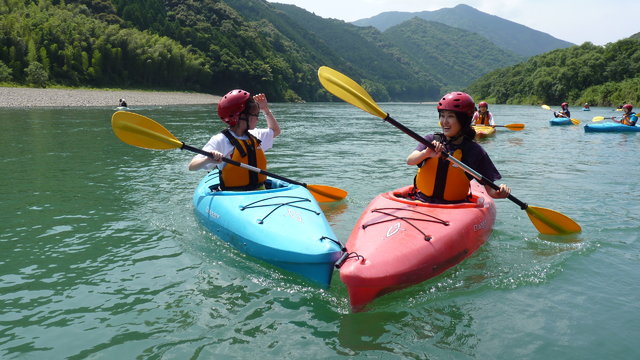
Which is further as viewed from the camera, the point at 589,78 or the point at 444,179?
the point at 589,78

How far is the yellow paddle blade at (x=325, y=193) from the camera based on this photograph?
20.3 feet

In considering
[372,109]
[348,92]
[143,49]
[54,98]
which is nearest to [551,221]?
[372,109]

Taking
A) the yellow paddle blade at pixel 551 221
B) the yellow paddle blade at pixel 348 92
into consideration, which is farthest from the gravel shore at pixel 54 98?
the yellow paddle blade at pixel 551 221

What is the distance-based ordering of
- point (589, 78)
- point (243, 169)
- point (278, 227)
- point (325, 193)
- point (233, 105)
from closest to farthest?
point (278, 227), point (233, 105), point (243, 169), point (325, 193), point (589, 78)

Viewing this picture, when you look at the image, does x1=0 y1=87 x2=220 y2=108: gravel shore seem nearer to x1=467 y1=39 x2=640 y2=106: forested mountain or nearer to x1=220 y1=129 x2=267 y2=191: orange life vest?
x1=220 y1=129 x2=267 y2=191: orange life vest

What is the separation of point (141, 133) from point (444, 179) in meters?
3.52

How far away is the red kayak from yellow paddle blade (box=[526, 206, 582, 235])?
2.42ft

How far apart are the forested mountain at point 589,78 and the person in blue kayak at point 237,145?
51152mm

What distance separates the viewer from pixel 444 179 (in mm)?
4375

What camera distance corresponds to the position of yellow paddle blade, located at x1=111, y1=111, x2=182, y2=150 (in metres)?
5.07

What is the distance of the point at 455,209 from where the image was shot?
4.15 metres

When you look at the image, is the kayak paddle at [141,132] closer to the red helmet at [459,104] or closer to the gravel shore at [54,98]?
the red helmet at [459,104]

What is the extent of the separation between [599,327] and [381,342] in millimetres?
1588

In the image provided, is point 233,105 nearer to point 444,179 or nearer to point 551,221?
point 444,179
